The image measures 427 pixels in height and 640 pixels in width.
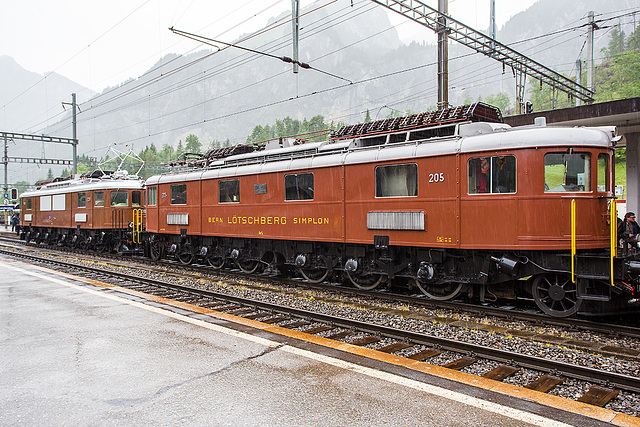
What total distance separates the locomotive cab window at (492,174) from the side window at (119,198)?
18.5m

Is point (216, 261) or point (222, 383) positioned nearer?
point (222, 383)

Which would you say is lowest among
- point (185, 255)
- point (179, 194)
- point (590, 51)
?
point (185, 255)

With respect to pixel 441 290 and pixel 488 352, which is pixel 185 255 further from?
pixel 488 352

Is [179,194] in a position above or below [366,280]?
above

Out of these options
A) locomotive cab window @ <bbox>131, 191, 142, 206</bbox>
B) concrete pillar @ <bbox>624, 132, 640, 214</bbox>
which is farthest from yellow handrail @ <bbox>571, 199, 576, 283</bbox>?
locomotive cab window @ <bbox>131, 191, 142, 206</bbox>

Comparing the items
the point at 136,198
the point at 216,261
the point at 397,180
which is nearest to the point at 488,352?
the point at 397,180

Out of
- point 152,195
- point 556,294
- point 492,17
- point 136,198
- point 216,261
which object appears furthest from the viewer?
point 136,198

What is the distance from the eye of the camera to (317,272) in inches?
492

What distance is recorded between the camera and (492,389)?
15.8 ft

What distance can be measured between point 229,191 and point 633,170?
49.6ft

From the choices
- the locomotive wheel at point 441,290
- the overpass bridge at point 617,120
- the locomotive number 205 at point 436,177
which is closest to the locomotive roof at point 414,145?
the locomotive number 205 at point 436,177

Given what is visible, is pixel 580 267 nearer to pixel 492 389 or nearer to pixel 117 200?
pixel 492 389

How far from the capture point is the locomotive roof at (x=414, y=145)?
8.15m

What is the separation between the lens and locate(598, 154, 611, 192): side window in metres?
8.19
